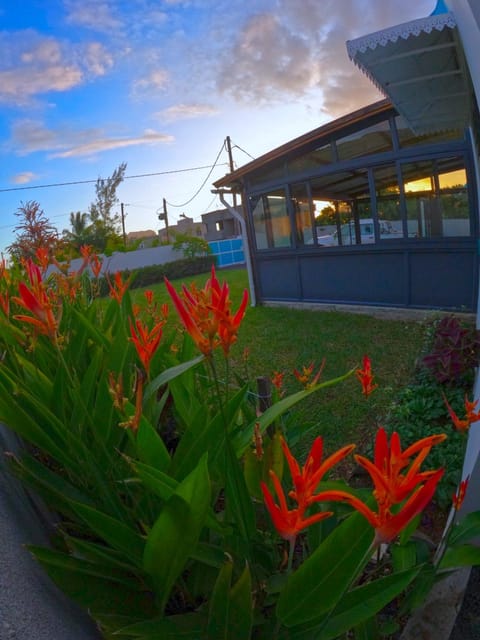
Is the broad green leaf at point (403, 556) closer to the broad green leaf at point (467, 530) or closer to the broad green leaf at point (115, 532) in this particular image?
the broad green leaf at point (467, 530)

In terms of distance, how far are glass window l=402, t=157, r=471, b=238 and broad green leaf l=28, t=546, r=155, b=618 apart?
6.85 meters

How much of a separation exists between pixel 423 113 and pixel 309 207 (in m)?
3.48

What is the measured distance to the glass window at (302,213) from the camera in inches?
337

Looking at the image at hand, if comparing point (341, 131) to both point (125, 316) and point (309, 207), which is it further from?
point (125, 316)

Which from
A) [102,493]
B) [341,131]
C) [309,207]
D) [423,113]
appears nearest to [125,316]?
[102,493]

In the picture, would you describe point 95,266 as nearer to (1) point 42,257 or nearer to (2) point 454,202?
(1) point 42,257

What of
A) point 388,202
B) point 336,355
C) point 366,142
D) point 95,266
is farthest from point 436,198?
point 95,266

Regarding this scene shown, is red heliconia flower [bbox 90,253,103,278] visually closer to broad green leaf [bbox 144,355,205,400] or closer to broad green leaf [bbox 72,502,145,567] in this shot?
broad green leaf [bbox 144,355,205,400]

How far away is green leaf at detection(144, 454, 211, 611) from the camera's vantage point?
68 cm

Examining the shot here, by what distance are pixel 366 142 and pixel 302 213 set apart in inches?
71.4

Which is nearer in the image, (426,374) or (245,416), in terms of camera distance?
(245,416)

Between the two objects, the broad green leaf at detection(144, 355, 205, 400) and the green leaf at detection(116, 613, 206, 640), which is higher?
the broad green leaf at detection(144, 355, 205, 400)

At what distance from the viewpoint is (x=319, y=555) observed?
2.16ft

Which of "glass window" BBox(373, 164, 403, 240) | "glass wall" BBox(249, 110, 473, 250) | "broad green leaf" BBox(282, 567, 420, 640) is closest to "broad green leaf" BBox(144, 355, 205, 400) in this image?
"broad green leaf" BBox(282, 567, 420, 640)
